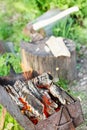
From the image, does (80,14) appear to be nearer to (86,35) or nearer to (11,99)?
(86,35)

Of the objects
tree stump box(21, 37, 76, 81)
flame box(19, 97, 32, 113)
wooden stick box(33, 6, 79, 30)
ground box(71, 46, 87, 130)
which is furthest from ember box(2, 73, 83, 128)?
wooden stick box(33, 6, 79, 30)

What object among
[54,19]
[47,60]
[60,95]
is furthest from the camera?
[54,19]

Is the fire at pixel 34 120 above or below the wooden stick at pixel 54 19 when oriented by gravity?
below

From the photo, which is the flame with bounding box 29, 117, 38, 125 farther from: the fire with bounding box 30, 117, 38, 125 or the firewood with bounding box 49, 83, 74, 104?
the firewood with bounding box 49, 83, 74, 104

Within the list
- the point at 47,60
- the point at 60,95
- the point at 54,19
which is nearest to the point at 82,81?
the point at 47,60

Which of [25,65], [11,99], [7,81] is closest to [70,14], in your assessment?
[25,65]

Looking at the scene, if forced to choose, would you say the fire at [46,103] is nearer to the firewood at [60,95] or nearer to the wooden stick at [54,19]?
the firewood at [60,95]

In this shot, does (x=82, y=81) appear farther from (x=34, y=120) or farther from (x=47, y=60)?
(x=34, y=120)

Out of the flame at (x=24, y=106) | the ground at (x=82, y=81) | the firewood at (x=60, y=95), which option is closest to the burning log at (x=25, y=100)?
the flame at (x=24, y=106)

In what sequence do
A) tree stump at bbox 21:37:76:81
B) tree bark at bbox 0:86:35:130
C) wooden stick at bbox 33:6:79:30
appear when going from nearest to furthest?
tree bark at bbox 0:86:35:130, tree stump at bbox 21:37:76:81, wooden stick at bbox 33:6:79:30
